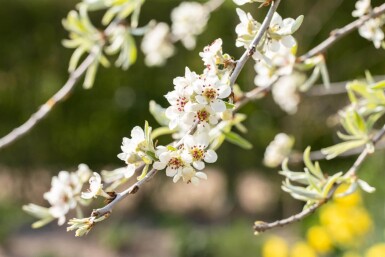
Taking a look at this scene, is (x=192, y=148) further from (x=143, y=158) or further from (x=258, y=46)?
(x=258, y=46)

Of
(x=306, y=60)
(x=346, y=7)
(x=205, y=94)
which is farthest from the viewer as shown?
(x=346, y=7)

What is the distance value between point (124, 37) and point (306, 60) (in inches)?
19.8

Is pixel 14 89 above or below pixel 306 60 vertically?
below

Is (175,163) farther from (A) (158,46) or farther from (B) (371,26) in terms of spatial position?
(A) (158,46)

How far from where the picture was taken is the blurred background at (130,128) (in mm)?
5176

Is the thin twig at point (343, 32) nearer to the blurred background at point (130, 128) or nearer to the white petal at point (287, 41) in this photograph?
the white petal at point (287, 41)

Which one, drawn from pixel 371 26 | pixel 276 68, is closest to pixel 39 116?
pixel 276 68

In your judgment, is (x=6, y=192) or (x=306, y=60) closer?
(x=306, y=60)

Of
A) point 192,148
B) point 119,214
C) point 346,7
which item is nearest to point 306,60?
point 192,148

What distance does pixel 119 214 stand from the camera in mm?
5879

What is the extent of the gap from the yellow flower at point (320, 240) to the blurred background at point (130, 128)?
144cm

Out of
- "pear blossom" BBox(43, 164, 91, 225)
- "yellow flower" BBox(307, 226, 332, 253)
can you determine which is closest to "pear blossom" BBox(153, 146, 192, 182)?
"pear blossom" BBox(43, 164, 91, 225)

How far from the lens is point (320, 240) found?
131 inches

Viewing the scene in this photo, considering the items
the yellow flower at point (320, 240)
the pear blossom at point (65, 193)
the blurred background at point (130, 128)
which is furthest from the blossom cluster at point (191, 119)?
the blurred background at point (130, 128)
